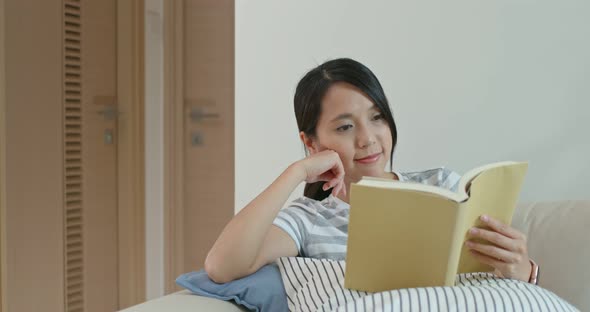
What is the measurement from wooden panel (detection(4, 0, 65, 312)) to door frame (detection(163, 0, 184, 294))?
0.52 meters

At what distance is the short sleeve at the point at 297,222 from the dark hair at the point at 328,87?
7.9 inches

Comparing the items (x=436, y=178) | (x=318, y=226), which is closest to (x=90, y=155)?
(x=318, y=226)

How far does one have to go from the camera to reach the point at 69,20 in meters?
2.72

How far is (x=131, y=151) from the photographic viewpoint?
2984 mm

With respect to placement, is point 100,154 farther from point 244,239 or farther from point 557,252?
point 557,252

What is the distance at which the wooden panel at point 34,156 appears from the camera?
2.47 metres

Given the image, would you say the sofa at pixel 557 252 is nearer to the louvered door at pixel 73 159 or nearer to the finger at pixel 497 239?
the finger at pixel 497 239

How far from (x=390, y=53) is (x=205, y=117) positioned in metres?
1.20

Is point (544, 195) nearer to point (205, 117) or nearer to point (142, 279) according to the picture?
point (205, 117)

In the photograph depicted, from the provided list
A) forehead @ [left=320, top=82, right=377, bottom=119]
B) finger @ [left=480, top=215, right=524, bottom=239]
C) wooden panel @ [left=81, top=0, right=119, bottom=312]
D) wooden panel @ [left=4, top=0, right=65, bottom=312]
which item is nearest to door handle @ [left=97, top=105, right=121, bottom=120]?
wooden panel @ [left=81, top=0, right=119, bottom=312]

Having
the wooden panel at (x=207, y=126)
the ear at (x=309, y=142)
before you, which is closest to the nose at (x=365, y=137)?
the ear at (x=309, y=142)

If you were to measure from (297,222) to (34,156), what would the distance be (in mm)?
1475

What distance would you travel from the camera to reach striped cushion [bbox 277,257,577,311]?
105 cm

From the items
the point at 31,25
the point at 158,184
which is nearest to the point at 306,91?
the point at 31,25
